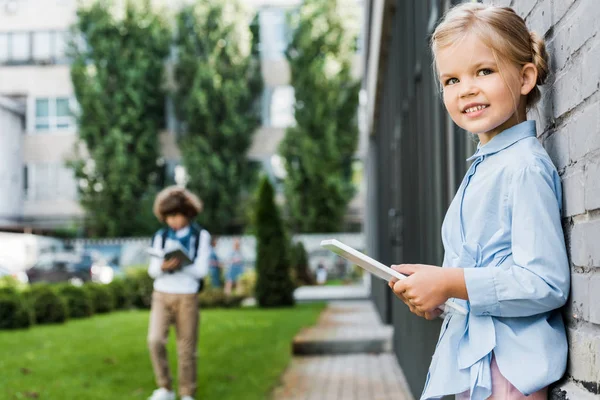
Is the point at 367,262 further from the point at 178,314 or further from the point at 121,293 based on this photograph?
the point at 121,293

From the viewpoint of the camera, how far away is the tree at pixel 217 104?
35.4 m

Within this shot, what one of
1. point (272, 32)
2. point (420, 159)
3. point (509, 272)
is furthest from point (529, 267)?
point (272, 32)

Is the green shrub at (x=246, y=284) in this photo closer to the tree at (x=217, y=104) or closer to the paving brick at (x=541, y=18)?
the tree at (x=217, y=104)

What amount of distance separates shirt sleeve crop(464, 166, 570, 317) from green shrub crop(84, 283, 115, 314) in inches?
633

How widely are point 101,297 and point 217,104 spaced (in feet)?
62.8

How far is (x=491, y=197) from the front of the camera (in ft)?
6.07

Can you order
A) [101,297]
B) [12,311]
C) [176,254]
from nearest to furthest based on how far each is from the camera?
[176,254] → [12,311] → [101,297]

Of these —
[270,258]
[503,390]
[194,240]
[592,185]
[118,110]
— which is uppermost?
[118,110]

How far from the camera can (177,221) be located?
23.4 ft

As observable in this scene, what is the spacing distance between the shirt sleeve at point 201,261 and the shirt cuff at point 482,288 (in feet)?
17.2

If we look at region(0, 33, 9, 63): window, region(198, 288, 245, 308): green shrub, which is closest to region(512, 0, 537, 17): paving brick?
region(198, 288, 245, 308): green shrub

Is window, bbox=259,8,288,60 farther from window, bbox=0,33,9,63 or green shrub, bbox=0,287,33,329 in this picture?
green shrub, bbox=0,287,33,329

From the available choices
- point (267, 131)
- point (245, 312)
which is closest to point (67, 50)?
point (267, 131)

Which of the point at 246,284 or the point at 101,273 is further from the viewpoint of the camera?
the point at 101,273
